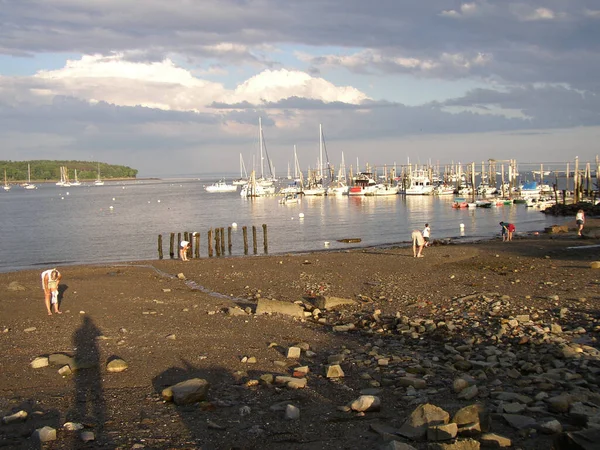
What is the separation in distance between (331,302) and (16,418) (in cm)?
1070

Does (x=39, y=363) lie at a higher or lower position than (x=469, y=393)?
higher

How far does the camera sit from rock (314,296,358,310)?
58.0 feet

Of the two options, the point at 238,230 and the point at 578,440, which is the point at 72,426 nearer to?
the point at 578,440

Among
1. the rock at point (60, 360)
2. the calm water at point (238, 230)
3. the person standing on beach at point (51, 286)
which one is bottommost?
the calm water at point (238, 230)

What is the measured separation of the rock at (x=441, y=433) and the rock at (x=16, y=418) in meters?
5.56

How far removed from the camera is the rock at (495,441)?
729cm

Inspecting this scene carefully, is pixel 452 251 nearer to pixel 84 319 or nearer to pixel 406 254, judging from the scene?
pixel 406 254

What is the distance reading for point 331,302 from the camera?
1788 centimetres

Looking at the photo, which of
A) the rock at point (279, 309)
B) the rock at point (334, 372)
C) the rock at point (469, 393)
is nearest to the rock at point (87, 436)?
the rock at point (334, 372)

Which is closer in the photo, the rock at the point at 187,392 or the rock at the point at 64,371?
the rock at the point at 187,392

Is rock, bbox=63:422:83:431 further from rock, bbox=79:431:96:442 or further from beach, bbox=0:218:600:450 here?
rock, bbox=79:431:96:442

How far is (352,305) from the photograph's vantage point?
18.0 metres

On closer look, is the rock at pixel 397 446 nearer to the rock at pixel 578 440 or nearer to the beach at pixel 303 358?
the beach at pixel 303 358

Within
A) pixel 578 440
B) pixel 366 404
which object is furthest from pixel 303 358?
pixel 578 440
